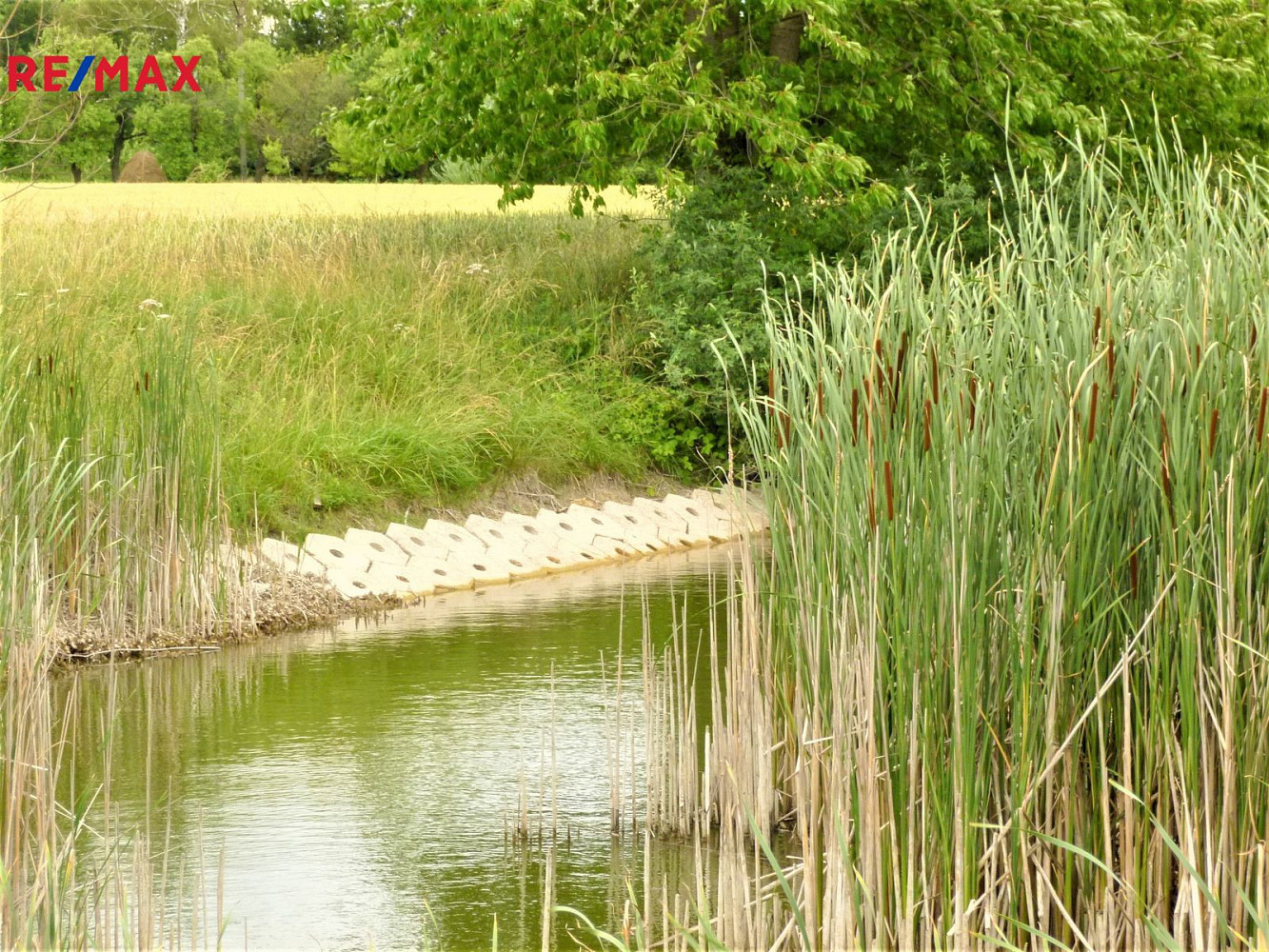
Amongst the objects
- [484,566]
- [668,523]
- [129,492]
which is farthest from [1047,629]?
[668,523]

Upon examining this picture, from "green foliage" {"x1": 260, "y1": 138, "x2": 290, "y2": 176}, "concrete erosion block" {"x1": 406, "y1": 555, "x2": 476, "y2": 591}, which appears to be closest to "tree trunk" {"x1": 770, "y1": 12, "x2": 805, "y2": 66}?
"concrete erosion block" {"x1": 406, "y1": 555, "x2": 476, "y2": 591}

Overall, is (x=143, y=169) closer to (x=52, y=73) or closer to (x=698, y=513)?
(x=698, y=513)

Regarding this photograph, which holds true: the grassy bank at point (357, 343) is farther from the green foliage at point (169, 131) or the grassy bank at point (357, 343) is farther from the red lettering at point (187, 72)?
the green foliage at point (169, 131)

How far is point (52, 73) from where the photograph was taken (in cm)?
348

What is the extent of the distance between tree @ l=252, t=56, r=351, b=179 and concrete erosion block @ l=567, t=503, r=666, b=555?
3866 cm

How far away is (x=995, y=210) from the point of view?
13.3m

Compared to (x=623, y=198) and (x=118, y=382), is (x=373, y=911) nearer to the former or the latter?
(x=118, y=382)

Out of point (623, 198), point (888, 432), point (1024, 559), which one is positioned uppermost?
point (888, 432)

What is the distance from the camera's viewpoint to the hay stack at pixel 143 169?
45.1m

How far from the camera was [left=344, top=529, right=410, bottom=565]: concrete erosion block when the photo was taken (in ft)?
30.1

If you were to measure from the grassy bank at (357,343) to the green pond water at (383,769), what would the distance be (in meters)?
1.28

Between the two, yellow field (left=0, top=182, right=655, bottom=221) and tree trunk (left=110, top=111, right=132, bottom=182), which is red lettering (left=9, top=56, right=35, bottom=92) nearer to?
yellow field (left=0, top=182, right=655, bottom=221)

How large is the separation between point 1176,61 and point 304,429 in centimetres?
750

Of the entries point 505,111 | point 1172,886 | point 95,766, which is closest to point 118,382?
point 95,766
